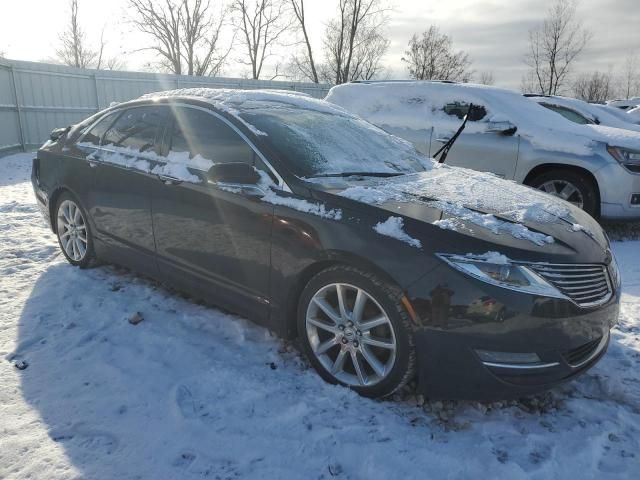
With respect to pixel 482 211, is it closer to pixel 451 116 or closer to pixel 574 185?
pixel 574 185

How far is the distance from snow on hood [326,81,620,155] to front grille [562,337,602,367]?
12.7 ft

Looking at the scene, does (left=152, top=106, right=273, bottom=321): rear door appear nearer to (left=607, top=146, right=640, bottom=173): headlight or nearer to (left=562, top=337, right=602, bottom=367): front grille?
(left=562, top=337, right=602, bottom=367): front grille

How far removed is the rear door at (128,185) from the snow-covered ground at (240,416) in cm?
56

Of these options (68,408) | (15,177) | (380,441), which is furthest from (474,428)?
(15,177)

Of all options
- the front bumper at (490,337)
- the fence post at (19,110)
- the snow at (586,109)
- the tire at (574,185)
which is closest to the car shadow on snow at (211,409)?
the front bumper at (490,337)

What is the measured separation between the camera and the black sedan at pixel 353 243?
224cm

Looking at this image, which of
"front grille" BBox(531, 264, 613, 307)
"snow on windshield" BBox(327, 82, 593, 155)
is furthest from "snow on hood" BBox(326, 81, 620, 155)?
"front grille" BBox(531, 264, 613, 307)

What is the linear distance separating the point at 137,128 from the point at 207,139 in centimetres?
89

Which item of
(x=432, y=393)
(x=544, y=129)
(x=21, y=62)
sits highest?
(x=21, y=62)

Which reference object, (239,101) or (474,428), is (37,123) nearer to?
(239,101)

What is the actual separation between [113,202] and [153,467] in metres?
2.31

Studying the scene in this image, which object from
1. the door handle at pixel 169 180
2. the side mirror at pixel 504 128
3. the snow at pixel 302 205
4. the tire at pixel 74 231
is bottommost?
the tire at pixel 74 231

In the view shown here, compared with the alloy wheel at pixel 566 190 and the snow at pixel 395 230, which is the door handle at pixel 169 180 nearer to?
the snow at pixel 395 230

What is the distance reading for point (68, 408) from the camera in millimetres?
2465
